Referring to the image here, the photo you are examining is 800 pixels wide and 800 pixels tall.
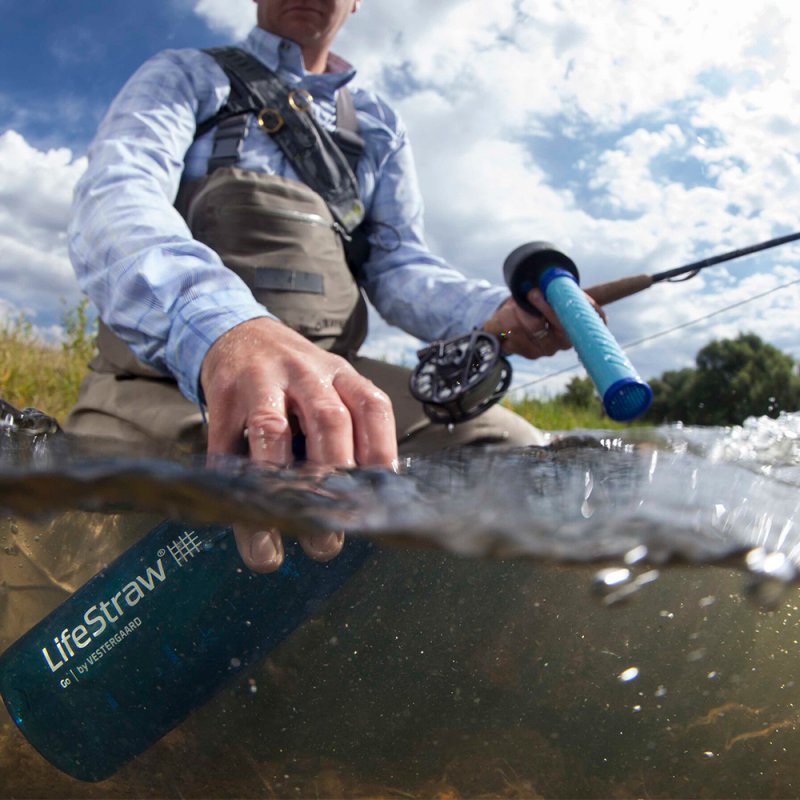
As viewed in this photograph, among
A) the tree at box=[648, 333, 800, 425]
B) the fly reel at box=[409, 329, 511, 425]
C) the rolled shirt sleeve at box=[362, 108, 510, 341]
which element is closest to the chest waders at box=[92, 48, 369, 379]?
the rolled shirt sleeve at box=[362, 108, 510, 341]

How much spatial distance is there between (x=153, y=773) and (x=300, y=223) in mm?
1632

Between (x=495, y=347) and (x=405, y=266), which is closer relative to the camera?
(x=495, y=347)

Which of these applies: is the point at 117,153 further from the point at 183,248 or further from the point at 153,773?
the point at 153,773

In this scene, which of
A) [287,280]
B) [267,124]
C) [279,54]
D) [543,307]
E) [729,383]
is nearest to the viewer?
[543,307]

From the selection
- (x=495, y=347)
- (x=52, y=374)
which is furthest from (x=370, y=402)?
(x=52, y=374)

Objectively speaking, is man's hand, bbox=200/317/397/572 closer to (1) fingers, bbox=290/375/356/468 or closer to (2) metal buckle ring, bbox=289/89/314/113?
(1) fingers, bbox=290/375/356/468

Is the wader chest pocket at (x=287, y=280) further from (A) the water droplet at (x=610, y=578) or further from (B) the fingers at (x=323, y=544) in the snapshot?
(A) the water droplet at (x=610, y=578)

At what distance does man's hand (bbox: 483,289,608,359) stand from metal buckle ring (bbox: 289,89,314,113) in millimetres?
955

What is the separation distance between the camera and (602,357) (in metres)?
1.36

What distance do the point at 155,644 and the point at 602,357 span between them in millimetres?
992

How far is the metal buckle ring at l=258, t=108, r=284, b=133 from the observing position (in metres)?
2.13

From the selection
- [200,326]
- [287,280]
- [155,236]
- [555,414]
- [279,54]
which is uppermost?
[279,54]

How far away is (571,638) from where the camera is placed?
2.53 ft

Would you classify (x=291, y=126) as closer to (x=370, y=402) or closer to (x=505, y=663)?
(x=370, y=402)
